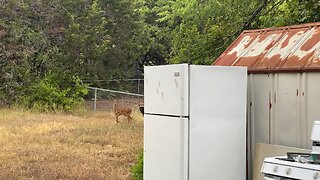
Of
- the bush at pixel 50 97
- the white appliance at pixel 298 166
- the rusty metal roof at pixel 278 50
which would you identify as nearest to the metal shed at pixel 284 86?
the rusty metal roof at pixel 278 50

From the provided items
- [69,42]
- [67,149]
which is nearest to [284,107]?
[67,149]

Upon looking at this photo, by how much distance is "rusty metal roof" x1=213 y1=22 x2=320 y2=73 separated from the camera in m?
3.60

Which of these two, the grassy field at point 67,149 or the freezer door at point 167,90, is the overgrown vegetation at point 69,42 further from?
the freezer door at point 167,90

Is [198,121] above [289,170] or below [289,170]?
above

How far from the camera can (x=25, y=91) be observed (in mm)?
17688

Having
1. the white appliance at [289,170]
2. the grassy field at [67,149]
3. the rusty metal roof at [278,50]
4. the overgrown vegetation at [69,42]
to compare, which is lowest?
the grassy field at [67,149]

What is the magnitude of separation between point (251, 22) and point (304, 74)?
5.55 m

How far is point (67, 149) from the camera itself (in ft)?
29.7

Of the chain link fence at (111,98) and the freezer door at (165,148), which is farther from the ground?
the chain link fence at (111,98)

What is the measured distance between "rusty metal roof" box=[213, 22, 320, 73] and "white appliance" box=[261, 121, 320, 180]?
2.54 ft

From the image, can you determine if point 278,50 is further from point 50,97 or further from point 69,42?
point 69,42

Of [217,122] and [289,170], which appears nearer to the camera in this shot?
[289,170]

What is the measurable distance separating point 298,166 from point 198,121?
3.44 feet

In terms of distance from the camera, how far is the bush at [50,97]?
56.7ft
